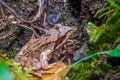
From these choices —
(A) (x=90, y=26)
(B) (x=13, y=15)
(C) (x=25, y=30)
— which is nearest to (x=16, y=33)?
(C) (x=25, y=30)

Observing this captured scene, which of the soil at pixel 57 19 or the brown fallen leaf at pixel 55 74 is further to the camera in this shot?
the soil at pixel 57 19

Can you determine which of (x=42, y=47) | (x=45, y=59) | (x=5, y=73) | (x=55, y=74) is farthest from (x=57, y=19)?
(x=5, y=73)

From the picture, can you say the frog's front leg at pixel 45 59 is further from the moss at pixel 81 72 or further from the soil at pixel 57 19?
the moss at pixel 81 72

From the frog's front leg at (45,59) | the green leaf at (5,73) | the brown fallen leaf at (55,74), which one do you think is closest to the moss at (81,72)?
the brown fallen leaf at (55,74)

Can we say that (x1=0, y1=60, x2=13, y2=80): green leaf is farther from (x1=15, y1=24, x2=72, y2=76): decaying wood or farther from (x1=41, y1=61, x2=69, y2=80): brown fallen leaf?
(x1=15, y1=24, x2=72, y2=76): decaying wood

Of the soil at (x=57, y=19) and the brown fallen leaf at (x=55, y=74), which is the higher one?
the soil at (x=57, y=19)

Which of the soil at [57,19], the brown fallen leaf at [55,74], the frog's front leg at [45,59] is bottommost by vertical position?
the brown fallen leaf at [55,74]

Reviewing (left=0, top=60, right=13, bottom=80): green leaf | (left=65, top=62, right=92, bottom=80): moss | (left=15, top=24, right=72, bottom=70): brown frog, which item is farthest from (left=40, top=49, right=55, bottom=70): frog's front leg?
(left=0, top=60, right=13, bottom=80): green leaf
